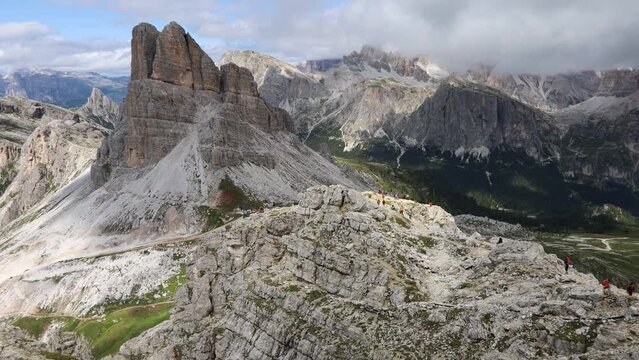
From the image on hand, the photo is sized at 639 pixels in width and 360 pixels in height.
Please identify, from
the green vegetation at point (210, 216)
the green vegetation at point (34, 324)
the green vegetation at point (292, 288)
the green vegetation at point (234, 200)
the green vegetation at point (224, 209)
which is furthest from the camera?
the green vegetation at point (234, 200)

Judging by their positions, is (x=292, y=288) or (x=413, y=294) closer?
(x=413, y=294)

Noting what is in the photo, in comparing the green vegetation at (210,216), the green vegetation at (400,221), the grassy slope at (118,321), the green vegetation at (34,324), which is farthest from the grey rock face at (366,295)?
the green vegetation at (210,216)

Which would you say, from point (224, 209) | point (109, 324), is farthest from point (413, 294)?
point (224, 209)

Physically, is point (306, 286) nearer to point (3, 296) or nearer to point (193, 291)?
point (193, 291)

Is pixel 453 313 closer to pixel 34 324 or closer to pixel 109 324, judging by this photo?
pixel 109 324

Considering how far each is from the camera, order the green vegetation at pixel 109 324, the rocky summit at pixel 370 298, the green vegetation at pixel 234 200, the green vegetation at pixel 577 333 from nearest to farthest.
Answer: the green vegetation at pixel 577 333
the rocky summit at pixel 370 298
the green vegetation at pixel 109 324
the green vegetation at pixel 234 200

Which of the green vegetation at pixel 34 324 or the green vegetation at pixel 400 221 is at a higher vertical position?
the green vegetation at pixel 400 221

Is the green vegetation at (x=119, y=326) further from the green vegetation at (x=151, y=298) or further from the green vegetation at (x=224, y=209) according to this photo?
the green vegetation at (x=224, y=209)

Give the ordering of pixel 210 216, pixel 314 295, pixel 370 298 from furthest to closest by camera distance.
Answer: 1. pixel 210 216
2. pixel 314 295
3. pixel 370 298

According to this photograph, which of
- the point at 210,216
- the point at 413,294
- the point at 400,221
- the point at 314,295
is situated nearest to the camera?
the point at 413,294

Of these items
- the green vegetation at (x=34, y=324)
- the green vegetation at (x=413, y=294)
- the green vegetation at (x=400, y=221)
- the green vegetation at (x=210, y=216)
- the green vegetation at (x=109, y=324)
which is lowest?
the green vegetation at (x=34, y=324)

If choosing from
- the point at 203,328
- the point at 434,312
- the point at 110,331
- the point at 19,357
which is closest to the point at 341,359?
the point at 434,312
